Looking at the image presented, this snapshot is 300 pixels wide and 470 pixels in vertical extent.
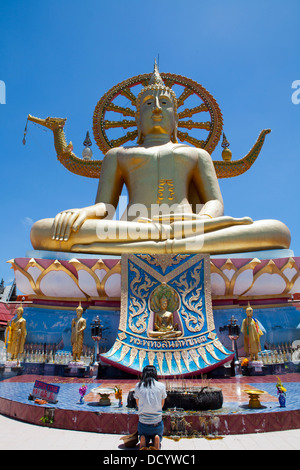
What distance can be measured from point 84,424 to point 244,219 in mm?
6005

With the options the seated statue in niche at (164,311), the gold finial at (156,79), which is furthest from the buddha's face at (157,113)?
the seated statue in niche at (164,311)

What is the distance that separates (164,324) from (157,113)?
634 cm

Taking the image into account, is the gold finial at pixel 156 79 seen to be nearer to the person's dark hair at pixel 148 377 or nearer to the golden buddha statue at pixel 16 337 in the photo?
the golden buddha statue at pixel 16 337

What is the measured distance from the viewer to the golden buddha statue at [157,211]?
26.7 feet

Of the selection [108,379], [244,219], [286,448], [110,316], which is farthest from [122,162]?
[286,448]

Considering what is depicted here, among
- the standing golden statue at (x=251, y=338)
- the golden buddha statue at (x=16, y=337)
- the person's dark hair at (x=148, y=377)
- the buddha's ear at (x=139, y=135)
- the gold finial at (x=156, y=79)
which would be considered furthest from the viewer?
the gold finial at (x=156, y=79)

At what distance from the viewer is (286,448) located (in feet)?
9.70

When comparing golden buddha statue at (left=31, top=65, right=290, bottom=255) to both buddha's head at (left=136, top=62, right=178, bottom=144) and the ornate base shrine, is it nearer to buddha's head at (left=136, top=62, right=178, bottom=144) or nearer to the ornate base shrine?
buddha's head at (left=136, top=62, right=178, bottom=144)

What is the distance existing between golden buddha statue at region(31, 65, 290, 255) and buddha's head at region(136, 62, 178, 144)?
0.09 ft

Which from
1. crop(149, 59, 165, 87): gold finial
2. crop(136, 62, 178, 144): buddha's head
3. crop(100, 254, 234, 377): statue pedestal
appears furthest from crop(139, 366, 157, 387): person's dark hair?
crop(149, 59, 165, 87): gold finial

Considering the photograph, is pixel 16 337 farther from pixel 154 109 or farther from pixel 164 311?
pixel 154 109

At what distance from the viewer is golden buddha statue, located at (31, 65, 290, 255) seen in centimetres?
813

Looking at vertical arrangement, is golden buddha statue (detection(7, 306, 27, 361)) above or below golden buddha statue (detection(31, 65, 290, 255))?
below

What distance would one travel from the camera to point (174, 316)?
22.8 feet
